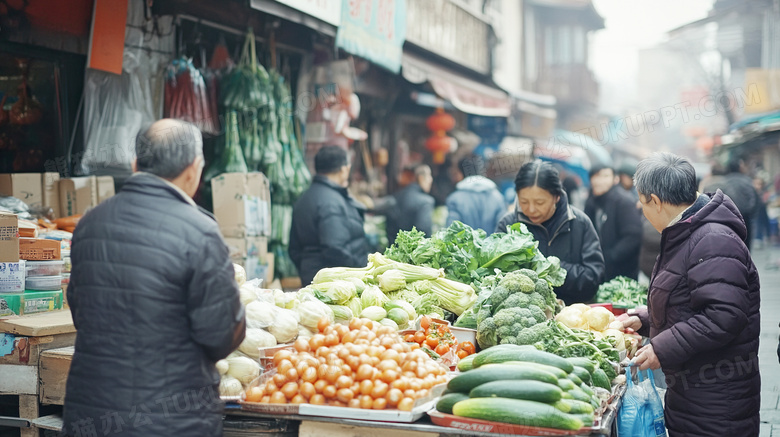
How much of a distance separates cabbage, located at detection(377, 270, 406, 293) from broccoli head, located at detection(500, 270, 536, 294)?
28.8 inches

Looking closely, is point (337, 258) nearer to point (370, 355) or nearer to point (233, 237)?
point (233, 237)

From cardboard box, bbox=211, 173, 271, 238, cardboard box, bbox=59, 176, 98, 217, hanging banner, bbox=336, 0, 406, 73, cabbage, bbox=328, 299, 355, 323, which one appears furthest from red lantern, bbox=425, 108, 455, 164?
cabbage, bbox=328, 299, 355, 323

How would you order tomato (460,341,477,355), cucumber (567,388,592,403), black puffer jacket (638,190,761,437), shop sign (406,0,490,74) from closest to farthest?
cucumber (567,388,592,403) → black puffer jacket (638,190,761,437) → tomato (460,341,477,355) → shop sign (406,0,490,74)

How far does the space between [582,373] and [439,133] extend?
9.06 m

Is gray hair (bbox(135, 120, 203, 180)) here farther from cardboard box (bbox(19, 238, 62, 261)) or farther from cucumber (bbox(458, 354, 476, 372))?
cardboard box (bbox(19, 238, 62, 261))

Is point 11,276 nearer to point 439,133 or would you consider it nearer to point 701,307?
point 701,307

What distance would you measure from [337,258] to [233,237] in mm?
1225

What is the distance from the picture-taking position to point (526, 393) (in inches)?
109

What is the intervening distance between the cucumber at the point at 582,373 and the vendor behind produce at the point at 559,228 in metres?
1.71

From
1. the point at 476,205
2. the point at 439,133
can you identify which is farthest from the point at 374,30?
Answer: the point at 439,133

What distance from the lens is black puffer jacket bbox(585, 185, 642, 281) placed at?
6582 mm

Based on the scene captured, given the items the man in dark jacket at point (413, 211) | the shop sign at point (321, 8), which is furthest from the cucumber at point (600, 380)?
the man in dark jacket at point (413, 211)

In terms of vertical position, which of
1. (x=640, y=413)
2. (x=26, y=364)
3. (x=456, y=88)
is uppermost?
(x=456, y=88)

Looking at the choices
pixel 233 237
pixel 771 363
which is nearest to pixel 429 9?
pixel 233 237
